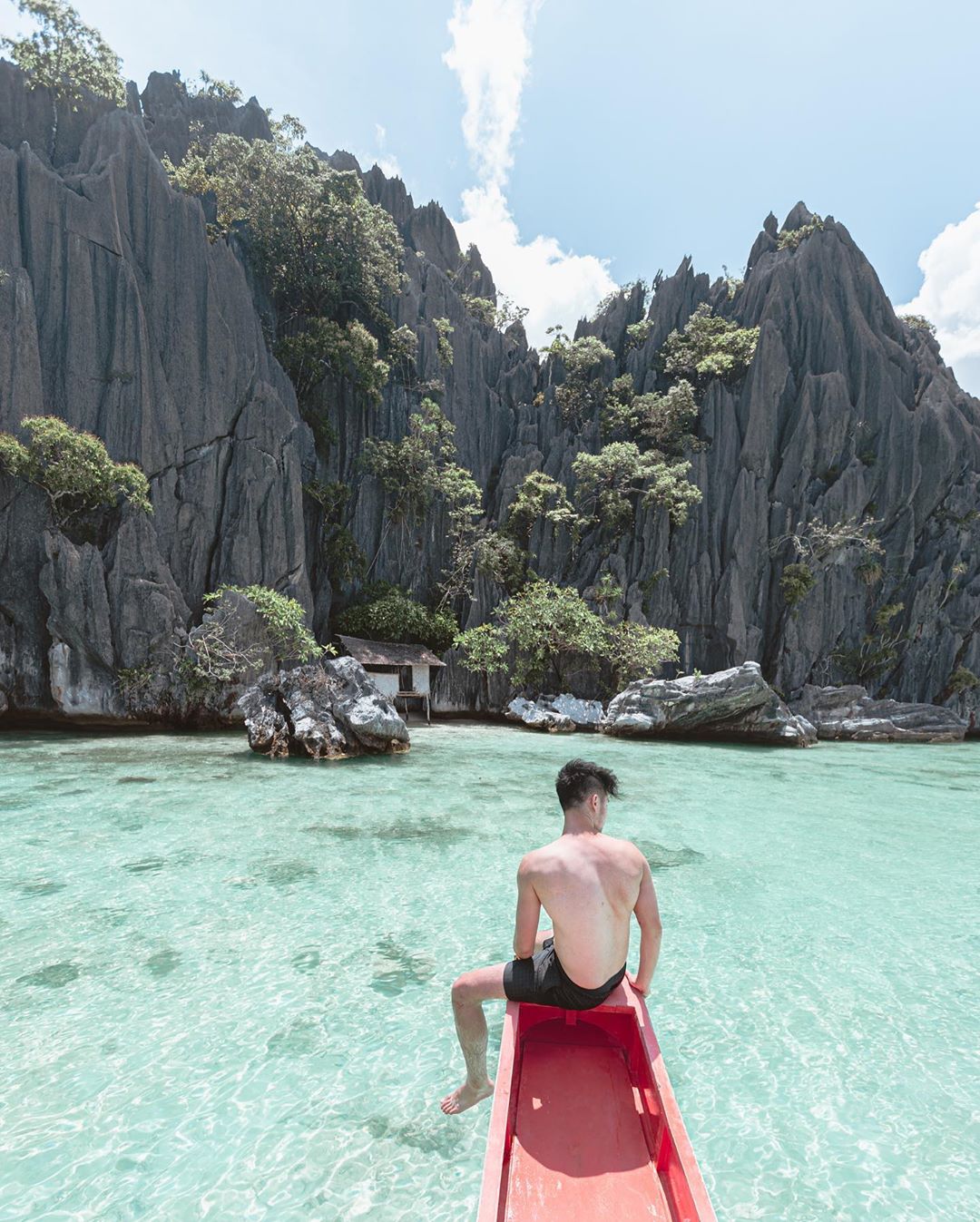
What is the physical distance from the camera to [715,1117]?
130 inches

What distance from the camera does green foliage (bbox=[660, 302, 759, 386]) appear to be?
1319 inches

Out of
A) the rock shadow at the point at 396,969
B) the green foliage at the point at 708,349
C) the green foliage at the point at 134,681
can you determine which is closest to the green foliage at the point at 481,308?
the green foliage at the point at 708,349

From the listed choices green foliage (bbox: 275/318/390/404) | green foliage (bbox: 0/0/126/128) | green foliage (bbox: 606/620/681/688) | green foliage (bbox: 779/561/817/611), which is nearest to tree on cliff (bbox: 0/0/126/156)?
green foliage (bbox: 0/0/126/128)

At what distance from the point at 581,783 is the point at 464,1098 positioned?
6.07 ft

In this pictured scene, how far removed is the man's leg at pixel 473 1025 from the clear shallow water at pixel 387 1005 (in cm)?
16

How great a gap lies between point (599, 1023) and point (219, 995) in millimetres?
2926

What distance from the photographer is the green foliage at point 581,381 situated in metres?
36.0

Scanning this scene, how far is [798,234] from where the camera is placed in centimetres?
3653

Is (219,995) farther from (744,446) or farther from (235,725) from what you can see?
(744,446)

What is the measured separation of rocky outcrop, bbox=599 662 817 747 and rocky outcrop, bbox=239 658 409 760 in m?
9.36

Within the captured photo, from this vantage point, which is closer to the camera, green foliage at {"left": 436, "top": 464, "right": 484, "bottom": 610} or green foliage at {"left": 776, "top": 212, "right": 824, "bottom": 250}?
green foliage at {"left": 436, "top": 464, "right": 484, "bottom": 610}

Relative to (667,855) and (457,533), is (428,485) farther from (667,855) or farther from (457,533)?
(667,855)

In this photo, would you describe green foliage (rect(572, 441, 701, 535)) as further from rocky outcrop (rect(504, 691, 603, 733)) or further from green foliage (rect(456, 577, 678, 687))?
rocky outcrop (rect(504, 691, 603, 733))

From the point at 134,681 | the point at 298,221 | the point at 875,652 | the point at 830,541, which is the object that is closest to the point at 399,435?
the point at 298,221
